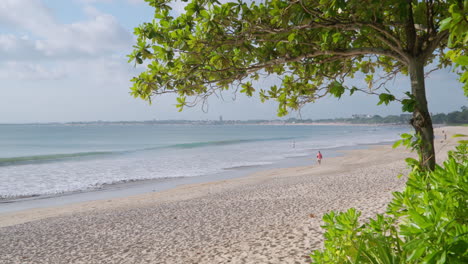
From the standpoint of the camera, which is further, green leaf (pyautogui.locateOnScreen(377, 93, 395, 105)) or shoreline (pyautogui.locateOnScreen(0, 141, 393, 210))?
shoreline (pyautogui.locateOnScreen(0, 141, 393, 210))

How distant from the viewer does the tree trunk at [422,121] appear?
2994mm

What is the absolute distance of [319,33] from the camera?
3748mm

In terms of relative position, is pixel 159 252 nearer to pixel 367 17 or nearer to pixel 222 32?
pixel 222 32

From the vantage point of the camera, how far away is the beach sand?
6.91 meters

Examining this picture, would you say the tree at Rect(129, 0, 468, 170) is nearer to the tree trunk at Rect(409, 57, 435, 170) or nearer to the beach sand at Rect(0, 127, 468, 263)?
the tree trunk at Rect(409, 57, 435, 170)

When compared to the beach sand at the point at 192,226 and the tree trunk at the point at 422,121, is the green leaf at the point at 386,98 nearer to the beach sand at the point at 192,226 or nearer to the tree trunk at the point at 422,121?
the tree trunk at the point at 422,121

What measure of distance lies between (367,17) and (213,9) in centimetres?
137

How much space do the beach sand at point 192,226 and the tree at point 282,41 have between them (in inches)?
128

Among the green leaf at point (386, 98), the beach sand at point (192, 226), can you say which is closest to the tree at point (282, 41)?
→ the green leaf at point (386, 98)

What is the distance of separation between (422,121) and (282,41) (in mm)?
1507

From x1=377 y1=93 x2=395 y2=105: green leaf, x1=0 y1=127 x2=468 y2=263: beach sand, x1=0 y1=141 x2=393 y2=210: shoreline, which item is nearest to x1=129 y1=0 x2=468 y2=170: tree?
x1=377 y1=93 x2=395 y2=105: green leaf

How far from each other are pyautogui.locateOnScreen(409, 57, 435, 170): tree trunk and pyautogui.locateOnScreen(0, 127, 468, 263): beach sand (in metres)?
3.09

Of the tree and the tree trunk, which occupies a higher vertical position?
the tree

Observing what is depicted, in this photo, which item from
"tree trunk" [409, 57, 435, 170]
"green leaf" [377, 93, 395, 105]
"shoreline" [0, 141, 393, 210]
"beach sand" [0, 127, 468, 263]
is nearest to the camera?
"green leaf" [377, 93, 395, 105]
